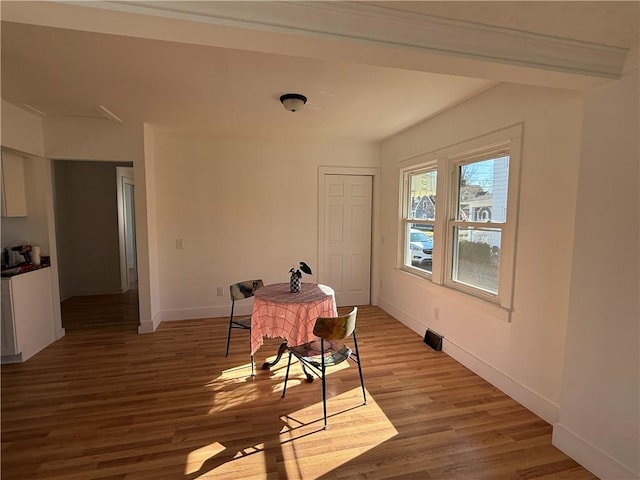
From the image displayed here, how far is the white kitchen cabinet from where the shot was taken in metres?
3.08

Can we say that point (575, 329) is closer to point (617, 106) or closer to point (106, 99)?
point (617, 106)

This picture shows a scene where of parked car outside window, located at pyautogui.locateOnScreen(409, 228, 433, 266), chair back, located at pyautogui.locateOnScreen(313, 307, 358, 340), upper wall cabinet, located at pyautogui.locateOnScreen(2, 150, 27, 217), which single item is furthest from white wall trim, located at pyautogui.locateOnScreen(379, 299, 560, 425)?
upper wall cabinet, located at pyautogui.locateOnScreen(2, 150, 27, 217)

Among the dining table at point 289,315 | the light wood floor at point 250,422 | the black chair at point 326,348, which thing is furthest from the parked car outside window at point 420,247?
the black chair at point 326,348

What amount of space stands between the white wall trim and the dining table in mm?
1458

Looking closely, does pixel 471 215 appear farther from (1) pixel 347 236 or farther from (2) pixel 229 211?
(2) pixel 229 211

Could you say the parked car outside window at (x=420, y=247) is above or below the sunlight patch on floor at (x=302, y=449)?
above

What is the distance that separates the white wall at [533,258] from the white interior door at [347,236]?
1.86 m

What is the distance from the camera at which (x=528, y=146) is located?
2469mm

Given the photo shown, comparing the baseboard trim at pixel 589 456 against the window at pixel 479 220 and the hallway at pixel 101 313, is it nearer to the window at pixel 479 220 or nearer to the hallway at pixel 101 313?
the window at pixel 479 220

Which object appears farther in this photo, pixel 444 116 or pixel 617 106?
pixel 444 116

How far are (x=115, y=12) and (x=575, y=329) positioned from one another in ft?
9.25

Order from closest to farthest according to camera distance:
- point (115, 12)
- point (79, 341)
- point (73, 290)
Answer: point (115, 12), point (79, 341), point (73, 290)

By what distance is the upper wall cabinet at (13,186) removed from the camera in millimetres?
3207

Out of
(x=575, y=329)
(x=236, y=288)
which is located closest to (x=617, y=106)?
(x=575, y=329)
